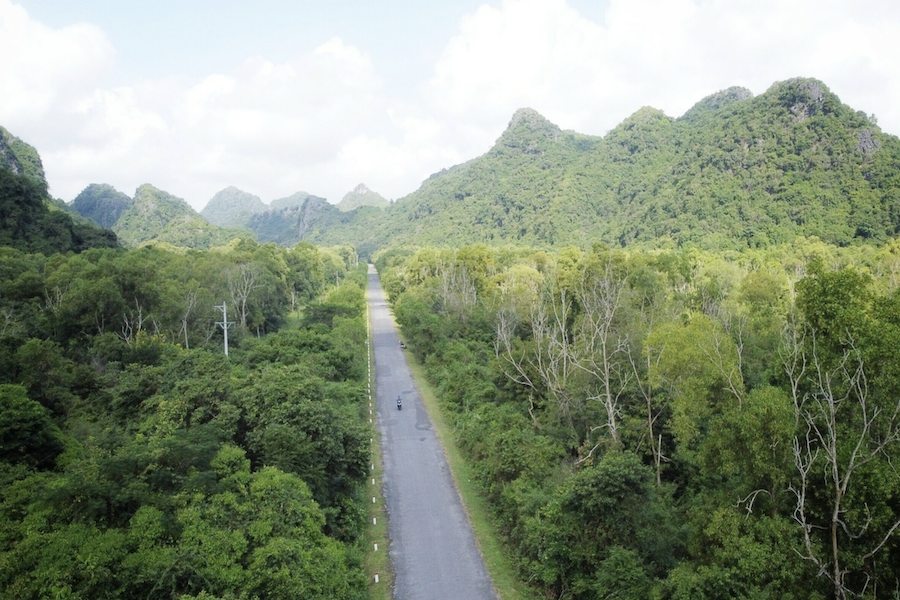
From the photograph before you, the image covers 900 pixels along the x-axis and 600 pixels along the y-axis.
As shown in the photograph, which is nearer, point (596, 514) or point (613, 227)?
point (596, 514)

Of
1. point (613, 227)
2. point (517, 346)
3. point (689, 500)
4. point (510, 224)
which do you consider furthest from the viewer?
point (510, 224)

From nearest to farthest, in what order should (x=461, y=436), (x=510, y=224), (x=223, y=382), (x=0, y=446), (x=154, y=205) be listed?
1. (x=0, y=446)
2. (x=223, y=382)
3. (x=461, y=436)
4. (x=510, y=224)
5. (x=154, y=205)

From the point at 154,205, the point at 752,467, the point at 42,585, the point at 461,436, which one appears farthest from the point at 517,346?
the point at 154,205

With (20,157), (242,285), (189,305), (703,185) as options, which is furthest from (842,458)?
(20,157)

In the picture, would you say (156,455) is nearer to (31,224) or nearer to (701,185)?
(31,224)

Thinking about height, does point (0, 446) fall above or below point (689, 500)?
above

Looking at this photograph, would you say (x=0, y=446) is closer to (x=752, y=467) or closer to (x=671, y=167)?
(x=752, y=467)

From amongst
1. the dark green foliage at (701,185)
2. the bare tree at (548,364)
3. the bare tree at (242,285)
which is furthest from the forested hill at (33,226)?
the dark green foliage at (701,185)
